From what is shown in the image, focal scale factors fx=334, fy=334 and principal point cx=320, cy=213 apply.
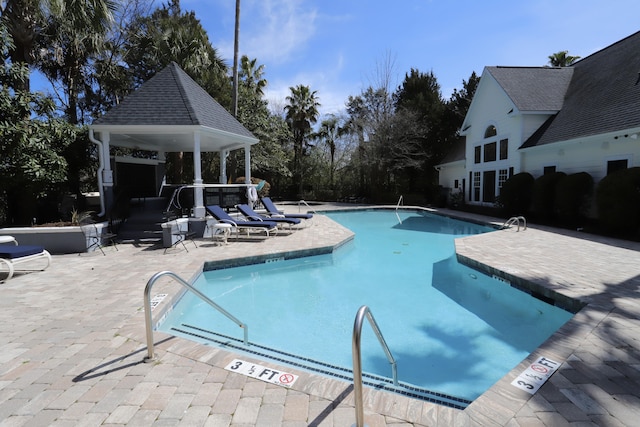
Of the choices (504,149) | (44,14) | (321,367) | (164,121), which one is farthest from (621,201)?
(44,14)

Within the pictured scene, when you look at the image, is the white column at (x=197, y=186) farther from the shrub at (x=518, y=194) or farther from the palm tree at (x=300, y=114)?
the palm tree at (x=300, y=114)

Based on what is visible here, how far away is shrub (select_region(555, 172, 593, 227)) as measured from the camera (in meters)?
13.4

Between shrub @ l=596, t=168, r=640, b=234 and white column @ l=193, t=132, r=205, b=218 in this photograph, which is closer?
shrub @ l=596, t=168, r=640, b=234

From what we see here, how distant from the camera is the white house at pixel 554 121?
13.1m

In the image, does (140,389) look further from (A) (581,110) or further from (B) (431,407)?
(A) (581,110)

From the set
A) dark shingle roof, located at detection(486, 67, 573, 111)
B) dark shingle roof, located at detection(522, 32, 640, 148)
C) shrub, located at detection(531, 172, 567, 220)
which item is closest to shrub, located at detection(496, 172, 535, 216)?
shrub, located at detection(531, 172, 567, 220)

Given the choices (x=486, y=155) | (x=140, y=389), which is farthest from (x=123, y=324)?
(x=486, y=155)

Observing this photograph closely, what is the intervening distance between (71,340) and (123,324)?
22.6 inches

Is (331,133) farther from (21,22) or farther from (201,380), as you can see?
(201,380)

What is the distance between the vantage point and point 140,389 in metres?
3.02

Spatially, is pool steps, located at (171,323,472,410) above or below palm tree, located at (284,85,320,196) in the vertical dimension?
below

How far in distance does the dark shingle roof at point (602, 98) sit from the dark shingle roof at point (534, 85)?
1.76 ft

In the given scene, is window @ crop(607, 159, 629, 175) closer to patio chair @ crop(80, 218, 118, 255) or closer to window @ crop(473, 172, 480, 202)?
window @ crop(473, 172, 480, 202)

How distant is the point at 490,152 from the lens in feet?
69.4
